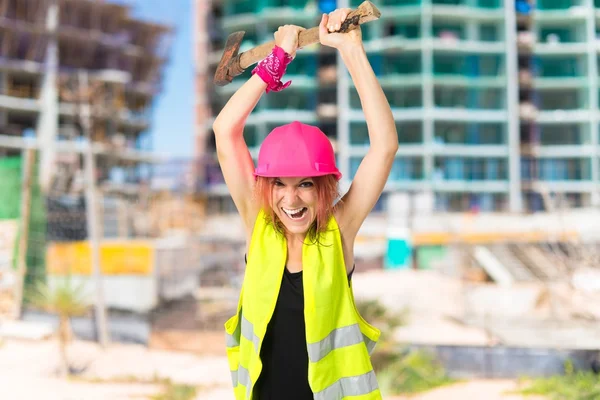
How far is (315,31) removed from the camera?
1.54 meters

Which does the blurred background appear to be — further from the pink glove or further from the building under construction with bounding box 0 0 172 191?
the pink glove

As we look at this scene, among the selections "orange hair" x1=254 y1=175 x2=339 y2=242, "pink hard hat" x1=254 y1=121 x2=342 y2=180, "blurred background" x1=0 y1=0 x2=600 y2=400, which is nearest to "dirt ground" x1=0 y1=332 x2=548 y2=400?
"blurred background" x1=0 y1=0 x2=600 y2=400

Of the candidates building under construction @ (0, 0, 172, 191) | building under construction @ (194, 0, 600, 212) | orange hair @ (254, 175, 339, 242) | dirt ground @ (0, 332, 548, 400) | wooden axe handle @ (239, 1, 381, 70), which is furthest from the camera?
building under construction @ (194, 0, 600, 212)

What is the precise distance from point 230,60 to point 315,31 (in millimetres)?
303

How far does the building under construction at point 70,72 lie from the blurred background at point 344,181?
0.40 ft

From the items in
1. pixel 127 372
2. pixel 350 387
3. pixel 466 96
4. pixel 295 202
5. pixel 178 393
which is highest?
pixel 466 96

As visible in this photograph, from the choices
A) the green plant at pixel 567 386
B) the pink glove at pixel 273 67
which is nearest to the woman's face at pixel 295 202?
the pink glove at pixel 273 67

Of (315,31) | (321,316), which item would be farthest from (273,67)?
(321,316)

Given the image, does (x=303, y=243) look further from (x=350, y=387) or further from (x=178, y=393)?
(x=178, y=393)

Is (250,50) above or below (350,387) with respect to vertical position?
above

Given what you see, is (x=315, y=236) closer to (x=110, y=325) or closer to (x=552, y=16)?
(x=110, y=325)

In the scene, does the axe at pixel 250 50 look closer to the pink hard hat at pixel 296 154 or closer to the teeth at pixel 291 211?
the pink hard hat at pixel 296 154

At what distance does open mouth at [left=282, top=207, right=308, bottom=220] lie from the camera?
1.49 metres

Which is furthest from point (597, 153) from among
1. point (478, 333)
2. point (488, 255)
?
point (478, 333)
